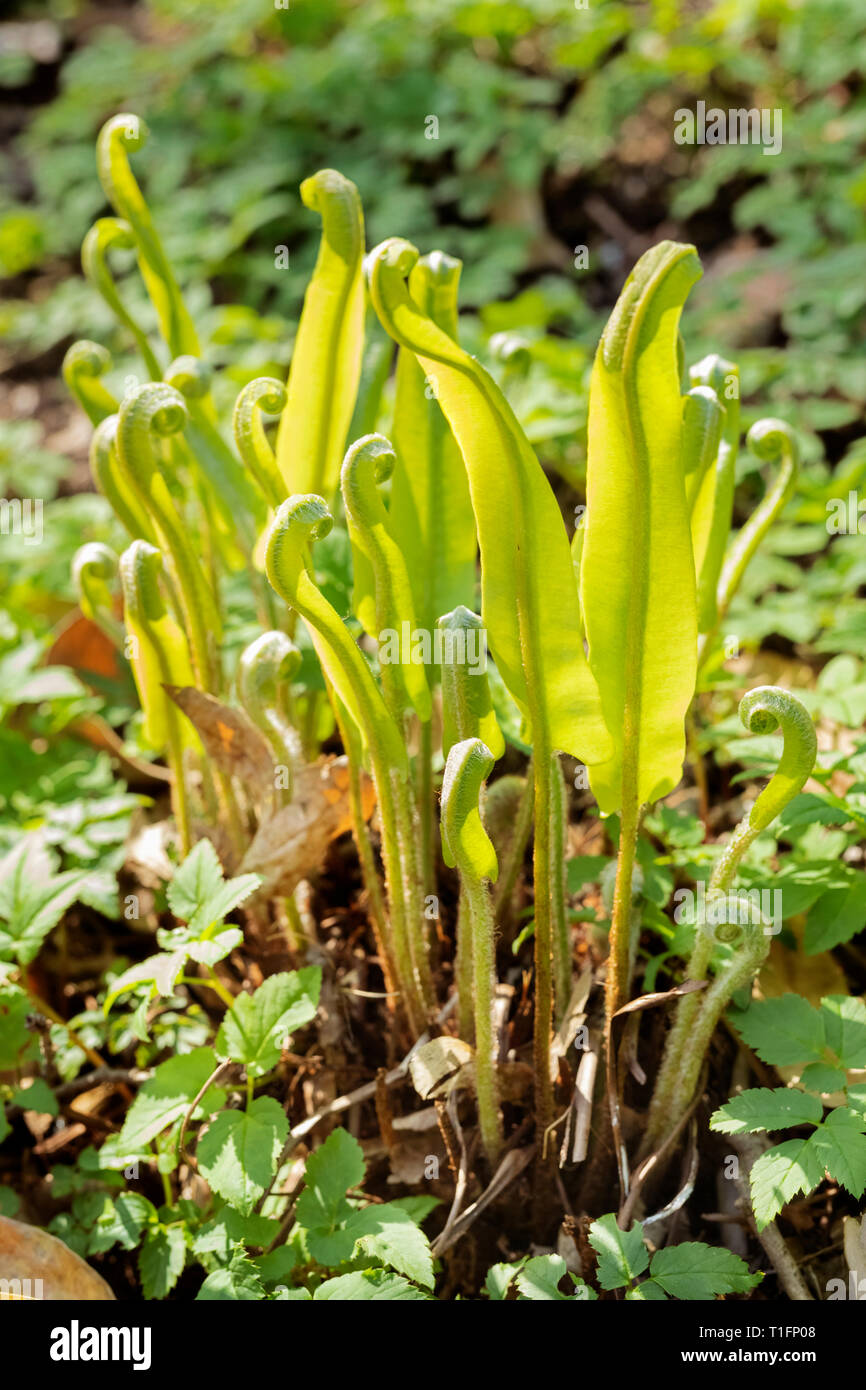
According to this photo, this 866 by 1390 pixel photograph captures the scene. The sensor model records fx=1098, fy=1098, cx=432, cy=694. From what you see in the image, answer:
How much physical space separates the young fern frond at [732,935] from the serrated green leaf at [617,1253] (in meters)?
0.17

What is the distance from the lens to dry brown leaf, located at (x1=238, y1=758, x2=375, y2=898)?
1435 mm

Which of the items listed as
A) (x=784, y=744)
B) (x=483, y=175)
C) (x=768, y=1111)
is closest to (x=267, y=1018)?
(x=768, y=1111)

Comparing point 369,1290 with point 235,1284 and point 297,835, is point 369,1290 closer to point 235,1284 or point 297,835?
point 235,1284

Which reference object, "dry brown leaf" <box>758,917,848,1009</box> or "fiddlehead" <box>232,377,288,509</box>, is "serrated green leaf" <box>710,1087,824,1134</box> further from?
"fiddlehead" <box>232,377,288,509</box>

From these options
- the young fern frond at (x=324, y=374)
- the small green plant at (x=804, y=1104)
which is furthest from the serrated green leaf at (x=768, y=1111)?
the young fern frond at (x=324, y=374)

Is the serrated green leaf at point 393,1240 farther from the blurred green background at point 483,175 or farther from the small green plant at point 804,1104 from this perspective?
the blurred green background at point 483,175

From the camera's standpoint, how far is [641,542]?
1075 millimetres

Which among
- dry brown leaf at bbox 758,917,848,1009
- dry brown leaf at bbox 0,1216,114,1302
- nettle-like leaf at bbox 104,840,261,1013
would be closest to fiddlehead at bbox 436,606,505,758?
nettle-like leaf at bbox 104,840,261,1013

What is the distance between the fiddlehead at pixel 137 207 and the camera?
1.48 meters

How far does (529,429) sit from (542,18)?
306 centimetres

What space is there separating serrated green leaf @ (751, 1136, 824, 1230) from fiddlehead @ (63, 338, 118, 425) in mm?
1255

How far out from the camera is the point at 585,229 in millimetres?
4008

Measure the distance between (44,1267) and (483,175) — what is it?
151 inches

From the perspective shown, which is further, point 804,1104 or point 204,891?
point 204,891
